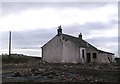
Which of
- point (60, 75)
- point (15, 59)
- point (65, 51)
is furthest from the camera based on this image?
point (15, 59)

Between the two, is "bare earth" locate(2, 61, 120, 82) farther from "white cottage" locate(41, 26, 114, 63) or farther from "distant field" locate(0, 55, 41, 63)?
"distant field" locate(0, 55, 41, 63)

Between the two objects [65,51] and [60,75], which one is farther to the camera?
[65,51]

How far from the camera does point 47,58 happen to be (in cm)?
4703

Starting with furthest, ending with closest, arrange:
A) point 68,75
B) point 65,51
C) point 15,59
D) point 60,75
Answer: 1. point 15,59
2. point 65,51
3. point 68,75
4. point 60,75

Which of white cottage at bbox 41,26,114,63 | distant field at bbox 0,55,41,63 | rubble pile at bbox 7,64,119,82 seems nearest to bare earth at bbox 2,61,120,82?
rubble pile at bbox 7,64,119,82

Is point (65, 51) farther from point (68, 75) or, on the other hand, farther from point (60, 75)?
point (60, 75)

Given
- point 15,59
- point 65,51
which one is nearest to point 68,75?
point 65,51

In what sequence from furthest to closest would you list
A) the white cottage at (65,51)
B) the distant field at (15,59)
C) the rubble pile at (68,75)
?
the distant field at (15,59), the white cottage at (65,51), the rubble pile at (68,75)

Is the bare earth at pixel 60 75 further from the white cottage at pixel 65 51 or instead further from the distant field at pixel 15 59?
the distant field at pixel 15 59

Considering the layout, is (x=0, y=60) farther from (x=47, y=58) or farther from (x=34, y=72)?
(x=34, y=72)

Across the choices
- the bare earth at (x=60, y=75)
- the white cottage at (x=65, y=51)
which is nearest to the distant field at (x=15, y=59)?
the white cottage at (x=65, y=51)

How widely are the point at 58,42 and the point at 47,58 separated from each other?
3379 mm

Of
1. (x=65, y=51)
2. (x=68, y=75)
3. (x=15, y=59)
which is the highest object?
(x=65, y=51)

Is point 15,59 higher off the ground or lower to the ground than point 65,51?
lower
